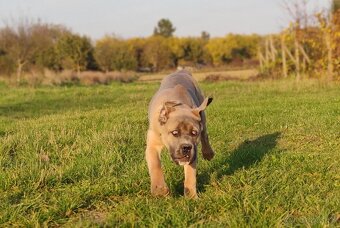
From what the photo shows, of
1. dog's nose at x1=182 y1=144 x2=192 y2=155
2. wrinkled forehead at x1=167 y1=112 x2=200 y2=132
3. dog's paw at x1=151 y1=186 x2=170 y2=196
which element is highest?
wrinkled forehead at x1=167 y1=112 x2=200 y2=132

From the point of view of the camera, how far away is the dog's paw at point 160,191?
178 inches

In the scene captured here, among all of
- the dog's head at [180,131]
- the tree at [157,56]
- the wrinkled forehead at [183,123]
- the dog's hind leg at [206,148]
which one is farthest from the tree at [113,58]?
the wrinkled forehead at [183,123]

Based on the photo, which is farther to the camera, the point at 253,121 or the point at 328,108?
the point at 328,108

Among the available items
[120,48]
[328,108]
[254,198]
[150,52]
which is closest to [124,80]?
[120,48]

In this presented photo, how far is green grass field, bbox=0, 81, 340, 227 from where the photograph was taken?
12.9 ft

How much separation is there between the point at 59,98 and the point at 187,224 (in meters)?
16.8

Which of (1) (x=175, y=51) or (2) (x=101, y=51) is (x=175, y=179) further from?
(1) (x=175, y=51)

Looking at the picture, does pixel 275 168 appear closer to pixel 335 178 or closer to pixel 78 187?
pixel 335 178

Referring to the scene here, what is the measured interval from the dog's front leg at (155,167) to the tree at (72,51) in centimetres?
4227

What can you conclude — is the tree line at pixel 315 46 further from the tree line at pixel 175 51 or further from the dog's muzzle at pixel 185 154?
the dog's muzzle at pixel 185 154

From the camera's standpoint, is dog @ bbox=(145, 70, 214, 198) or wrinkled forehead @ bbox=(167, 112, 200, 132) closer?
dog @ bbox=(145, 70, 214, 198)

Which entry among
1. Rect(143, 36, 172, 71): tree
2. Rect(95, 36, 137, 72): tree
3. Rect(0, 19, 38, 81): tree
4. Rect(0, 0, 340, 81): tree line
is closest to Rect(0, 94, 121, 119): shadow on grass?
Rect(0, 0, 340, 81): tree line

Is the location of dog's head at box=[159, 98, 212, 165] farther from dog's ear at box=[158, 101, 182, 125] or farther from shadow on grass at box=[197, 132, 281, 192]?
shadow on grass at box=[197, 132, 281, 192]

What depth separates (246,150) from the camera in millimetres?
6645
